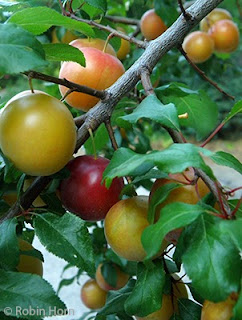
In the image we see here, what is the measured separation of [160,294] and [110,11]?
129cm

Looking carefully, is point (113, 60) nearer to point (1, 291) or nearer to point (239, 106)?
point (239, 106)

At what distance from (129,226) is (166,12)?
853 millimetres

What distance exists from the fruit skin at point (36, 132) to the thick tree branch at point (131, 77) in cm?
6

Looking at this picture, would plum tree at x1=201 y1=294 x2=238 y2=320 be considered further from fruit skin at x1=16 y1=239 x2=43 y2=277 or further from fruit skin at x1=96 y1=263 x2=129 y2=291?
fruit skin at x1=96 y1=263 x2=129 y2=291

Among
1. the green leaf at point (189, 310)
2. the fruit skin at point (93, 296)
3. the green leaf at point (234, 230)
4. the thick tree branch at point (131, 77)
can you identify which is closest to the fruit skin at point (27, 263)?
the thick tree branch at point (131, 77)

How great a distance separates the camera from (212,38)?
4.82 ft

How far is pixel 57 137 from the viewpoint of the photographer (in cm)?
51

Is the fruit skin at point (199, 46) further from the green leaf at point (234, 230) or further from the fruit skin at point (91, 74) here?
the green leaf at point (234, 230)

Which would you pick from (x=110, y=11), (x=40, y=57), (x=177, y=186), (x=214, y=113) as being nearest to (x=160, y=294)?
(x=177, y=186)

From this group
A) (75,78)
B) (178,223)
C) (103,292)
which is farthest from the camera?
(103,292)

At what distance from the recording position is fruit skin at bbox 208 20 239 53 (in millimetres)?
1461

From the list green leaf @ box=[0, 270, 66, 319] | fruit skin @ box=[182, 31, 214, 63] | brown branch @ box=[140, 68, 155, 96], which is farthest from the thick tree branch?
fruit skin @ box=[182, 31, 214, 63]

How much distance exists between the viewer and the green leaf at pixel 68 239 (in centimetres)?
48

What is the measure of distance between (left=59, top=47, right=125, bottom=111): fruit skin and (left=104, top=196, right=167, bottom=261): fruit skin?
0.66ft
